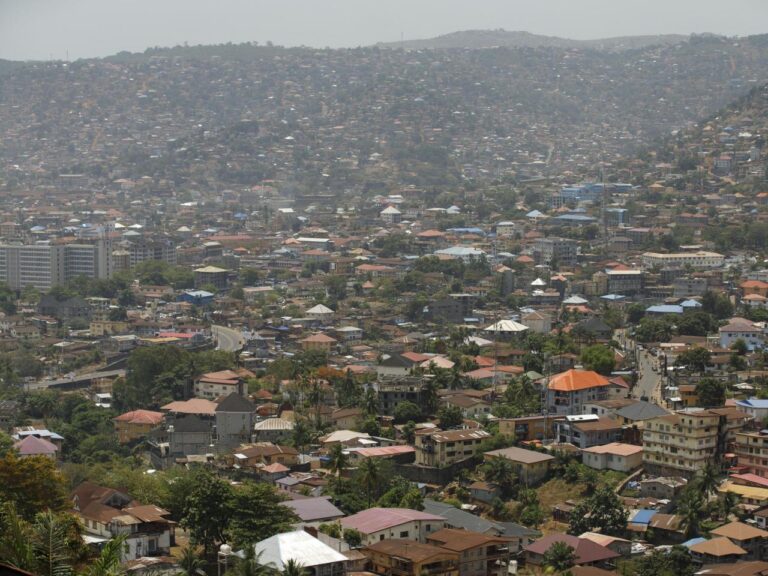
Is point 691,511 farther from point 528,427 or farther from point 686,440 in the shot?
point 528,427

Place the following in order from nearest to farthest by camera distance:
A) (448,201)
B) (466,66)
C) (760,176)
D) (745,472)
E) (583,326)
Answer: (745,472), (583,326), (760,176), (448,201), (466,66)

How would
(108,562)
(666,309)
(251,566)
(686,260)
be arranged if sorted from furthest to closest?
(686,260) < (666,309) < (251,566) < (108,562)

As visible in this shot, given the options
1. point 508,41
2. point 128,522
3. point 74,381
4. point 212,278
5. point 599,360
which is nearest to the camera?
point 128,522

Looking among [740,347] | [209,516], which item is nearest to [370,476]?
[209,516]

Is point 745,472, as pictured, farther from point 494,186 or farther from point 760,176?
point 494,186

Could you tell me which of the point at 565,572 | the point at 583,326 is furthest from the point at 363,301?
the point at 565,572

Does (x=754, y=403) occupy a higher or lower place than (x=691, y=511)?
higher

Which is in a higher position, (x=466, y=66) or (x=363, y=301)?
(x=466, y=66)
